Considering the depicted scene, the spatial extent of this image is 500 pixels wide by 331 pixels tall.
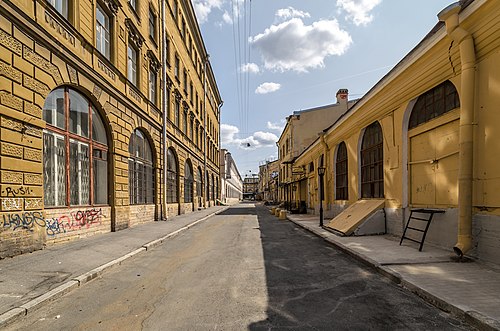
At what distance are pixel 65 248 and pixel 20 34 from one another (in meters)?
5.68

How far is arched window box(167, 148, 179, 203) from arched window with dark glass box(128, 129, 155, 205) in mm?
3341

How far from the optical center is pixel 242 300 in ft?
15.3

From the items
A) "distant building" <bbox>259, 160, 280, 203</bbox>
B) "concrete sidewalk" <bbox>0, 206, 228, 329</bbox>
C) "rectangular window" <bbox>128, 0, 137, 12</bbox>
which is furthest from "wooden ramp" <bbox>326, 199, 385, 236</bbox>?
"distant building" <bbox>259, 160, 280, 203</bbox>

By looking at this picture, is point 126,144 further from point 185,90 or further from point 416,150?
point 185,90

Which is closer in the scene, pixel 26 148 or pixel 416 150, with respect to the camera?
pixel 26 148

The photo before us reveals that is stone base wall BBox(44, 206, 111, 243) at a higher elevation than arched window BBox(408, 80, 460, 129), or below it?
below

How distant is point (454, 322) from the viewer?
3801mm

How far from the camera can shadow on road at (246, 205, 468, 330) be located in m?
3.79

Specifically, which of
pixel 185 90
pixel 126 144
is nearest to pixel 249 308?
pixel 126 144

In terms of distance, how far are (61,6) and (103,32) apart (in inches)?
102

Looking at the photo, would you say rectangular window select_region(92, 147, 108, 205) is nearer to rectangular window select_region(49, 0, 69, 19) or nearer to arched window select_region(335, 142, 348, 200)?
rectangular window select_region(49, 0, 69, 19)

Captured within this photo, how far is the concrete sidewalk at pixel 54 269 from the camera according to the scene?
4643 millimetres

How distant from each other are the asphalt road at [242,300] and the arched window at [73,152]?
3954mm

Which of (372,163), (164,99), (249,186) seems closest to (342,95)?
(164,99)
